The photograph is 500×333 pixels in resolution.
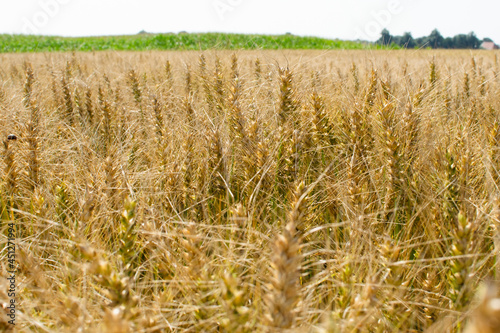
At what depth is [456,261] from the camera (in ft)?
3.00

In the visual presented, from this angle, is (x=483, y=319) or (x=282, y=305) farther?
(x=282, y=305)

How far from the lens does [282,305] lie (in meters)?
0.68

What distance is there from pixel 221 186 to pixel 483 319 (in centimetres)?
123

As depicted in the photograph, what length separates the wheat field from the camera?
810mm

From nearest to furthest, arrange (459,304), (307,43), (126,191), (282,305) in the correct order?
(282,305) < (459,304) < (126,191) < (307,43)

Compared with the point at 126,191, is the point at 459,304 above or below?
below

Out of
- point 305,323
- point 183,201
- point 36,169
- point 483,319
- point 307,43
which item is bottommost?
point 305,323

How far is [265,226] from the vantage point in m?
1.36

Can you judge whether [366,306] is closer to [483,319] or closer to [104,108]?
[483,319]

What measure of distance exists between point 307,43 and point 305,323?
105ft

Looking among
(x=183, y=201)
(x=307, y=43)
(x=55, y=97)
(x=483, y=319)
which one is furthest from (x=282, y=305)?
(x=307, y=43)

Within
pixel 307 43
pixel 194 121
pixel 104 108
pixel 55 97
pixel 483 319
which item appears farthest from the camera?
pixel 307 43

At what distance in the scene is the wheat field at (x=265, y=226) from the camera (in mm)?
810

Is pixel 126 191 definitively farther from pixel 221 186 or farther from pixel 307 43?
pixel 307 43
